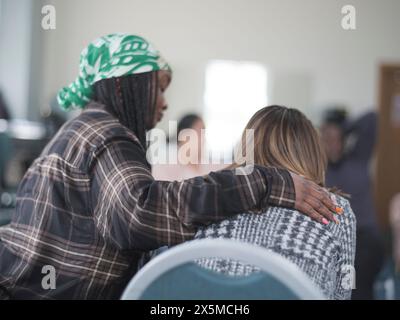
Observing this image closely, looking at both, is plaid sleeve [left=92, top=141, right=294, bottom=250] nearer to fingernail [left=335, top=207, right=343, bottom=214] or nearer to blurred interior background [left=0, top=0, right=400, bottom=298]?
fingernail [left=335, top=207, right=343, bottom=214]

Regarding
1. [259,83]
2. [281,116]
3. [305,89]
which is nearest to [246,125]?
[281,116]

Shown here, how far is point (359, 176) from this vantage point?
301 centimetres

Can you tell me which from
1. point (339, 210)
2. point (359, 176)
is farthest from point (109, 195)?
point (359, 176)

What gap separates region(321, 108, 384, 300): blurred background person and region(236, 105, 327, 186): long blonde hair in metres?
1.18

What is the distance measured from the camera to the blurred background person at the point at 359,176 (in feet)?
8.85

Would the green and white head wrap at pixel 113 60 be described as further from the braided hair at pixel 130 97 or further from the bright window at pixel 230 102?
the bright window at pixel 230 102

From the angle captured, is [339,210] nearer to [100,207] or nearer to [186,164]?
[100,207]

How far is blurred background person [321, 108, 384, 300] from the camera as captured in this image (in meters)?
2.70

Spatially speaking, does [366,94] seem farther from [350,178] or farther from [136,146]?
[136,146]

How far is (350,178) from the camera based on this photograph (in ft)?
9.70

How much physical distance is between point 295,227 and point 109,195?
0.35 m

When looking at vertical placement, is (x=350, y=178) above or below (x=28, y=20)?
below

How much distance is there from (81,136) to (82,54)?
0.24 metres

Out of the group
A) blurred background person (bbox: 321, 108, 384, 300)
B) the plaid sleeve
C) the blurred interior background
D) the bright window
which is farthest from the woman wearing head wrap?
blurred background person (bbox: 321, 108, 384, 300)
